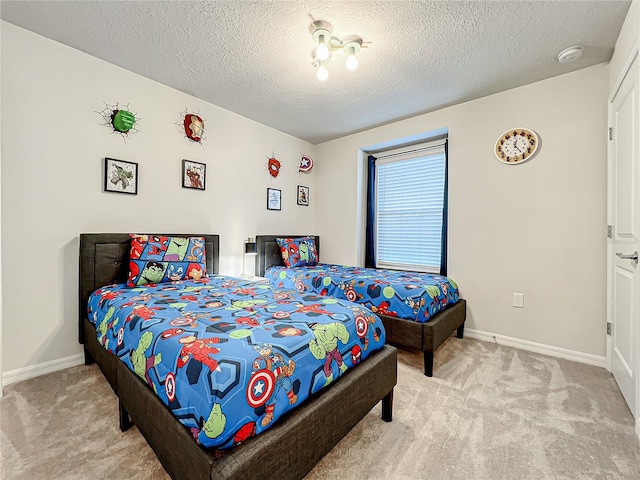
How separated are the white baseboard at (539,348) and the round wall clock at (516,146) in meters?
1.71

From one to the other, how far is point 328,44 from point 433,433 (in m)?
2.58

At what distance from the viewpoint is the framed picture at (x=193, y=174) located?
2.88 meters

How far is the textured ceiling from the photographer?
1.80 metres

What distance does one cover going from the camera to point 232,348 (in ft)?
3.45

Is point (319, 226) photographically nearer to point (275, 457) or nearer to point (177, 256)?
point (177, 256)

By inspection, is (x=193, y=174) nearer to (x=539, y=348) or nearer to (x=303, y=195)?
(x=303, y=195)

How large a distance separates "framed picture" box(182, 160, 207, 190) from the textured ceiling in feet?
2.35

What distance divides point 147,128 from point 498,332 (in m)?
3.91

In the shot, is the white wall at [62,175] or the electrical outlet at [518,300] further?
the electrical outlet at [518,300]

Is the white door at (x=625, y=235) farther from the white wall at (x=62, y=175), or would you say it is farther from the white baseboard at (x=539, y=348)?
the white wall at (x=62, y=175)

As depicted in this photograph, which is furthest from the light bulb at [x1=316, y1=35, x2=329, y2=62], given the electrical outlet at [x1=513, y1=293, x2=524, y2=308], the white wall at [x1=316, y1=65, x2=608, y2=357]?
the electrical outlet at [x1=513, y1=293, x2=524, y2=308]

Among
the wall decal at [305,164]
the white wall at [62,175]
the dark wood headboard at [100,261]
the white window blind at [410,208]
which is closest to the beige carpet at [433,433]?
the white wall at [62,175]

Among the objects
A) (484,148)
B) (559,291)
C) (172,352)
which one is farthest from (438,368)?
(484,148)

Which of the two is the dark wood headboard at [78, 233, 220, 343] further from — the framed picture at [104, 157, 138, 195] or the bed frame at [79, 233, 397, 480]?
the bed frame at [79, 233, 397, 480]
